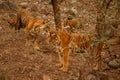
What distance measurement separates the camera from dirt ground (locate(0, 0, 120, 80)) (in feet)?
25.0

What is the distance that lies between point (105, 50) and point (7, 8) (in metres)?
5.53

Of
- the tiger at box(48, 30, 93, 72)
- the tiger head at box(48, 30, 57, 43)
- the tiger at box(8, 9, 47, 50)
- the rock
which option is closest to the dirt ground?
the rock

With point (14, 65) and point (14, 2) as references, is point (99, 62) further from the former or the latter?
point (14, 2)

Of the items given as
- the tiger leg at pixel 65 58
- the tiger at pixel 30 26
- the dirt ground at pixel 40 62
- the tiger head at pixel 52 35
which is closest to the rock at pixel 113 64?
the dirt ground at pixel 40 62

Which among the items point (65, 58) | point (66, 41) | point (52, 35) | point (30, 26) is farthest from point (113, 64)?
point (30, 26)

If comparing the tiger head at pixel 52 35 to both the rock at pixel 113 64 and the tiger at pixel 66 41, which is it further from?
the rock at pixel 113 64

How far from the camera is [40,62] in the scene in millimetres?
8664

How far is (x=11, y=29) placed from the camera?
1095 cm

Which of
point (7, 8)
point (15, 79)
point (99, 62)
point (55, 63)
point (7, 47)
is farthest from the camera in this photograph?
point (7, 8)

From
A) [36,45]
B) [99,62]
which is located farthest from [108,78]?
[36,45]

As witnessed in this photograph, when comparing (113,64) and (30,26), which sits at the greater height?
(30,26)

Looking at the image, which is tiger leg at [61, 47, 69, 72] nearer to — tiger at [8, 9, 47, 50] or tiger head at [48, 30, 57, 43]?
tiger head at [48, 30, 57, 43]

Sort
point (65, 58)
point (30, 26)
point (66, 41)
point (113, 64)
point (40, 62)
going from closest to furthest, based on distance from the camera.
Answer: point (66, 41) < point (65, 58) < point (40, 62) < point (113, 64) < point (30, 26)

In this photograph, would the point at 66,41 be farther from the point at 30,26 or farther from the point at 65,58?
the point at 30,26
